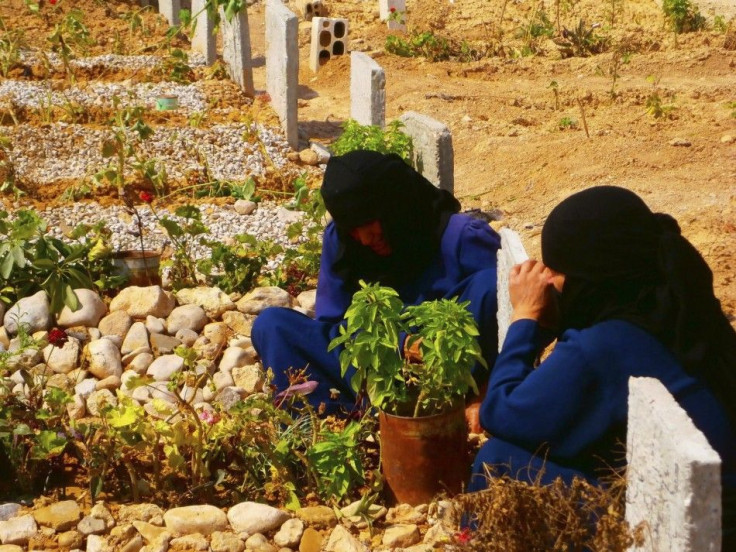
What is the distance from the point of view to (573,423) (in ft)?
9.18

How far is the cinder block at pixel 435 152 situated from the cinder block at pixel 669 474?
304 centimetres

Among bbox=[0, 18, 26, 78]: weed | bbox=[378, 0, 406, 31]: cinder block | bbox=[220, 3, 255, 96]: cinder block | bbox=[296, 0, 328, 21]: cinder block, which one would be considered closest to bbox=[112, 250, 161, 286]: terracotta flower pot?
bbox=[220, 3, 255, 96]: cinder block

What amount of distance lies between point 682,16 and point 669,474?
1054cm

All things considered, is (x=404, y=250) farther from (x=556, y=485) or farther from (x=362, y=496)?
(x=556, y=485)

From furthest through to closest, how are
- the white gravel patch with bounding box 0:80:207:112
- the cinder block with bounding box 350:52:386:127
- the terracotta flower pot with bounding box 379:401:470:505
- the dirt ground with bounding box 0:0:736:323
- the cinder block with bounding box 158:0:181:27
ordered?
the cinder block with bounding box 158:0:181:27 → the white gravel patch with bounding box 0:80:207:112 → the dirt ground with bounding box 0:0:736:323 → the cinder block with bounding box 350:52:386:127 → the terracotta flower pot with bounding box 379:401:470:505

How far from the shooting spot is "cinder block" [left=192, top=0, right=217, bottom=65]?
418 inches

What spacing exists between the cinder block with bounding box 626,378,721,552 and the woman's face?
71.0 inches

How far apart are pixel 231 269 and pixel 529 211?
2.20 m

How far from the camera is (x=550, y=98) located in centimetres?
983

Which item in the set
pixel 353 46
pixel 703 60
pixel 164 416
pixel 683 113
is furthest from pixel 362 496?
pixel 353 46

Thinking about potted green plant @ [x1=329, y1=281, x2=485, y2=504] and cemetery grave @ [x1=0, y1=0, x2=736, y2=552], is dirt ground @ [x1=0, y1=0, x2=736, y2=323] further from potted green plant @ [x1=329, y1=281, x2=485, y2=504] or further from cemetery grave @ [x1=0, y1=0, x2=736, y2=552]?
potted green plant @ [x1=329, y1=281, x2=485, y2=504]

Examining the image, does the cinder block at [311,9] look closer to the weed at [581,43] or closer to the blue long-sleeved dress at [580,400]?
the weed at [581,43]

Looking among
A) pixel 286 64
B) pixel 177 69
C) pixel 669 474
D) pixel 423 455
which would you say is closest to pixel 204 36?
pixel 177 69

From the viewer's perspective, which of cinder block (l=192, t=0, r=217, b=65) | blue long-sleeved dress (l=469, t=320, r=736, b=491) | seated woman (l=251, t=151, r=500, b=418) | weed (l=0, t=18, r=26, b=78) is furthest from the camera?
cinder block (l=192, t=0, r=217, b=65)
